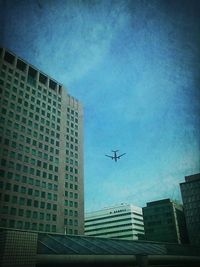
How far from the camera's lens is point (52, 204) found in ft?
172

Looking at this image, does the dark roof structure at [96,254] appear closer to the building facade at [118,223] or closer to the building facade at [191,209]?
the building facade at [191,209]

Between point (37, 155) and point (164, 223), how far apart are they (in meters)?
56.6

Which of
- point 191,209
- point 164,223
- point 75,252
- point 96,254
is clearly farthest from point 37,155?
point 191,209

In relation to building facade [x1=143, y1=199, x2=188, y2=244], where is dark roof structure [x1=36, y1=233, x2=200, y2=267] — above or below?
below

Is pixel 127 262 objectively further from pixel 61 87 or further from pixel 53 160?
pixel 61 87

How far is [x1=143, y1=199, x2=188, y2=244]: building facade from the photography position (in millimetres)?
86025

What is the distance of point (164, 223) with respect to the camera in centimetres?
8806

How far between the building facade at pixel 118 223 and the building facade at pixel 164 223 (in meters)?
6.21

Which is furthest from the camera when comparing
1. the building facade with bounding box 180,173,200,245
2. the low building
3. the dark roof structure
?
the building facade with bounding box 180,173,200,245

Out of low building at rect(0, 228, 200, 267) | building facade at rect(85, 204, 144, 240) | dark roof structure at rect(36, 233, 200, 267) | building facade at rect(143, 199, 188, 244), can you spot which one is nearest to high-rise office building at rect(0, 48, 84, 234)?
dark roof structure at rect(36, 233, 200, 267)

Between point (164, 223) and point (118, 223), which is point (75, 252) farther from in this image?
point (118, 223)

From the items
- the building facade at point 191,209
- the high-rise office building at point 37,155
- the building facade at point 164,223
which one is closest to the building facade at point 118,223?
the building facade at point 164,223

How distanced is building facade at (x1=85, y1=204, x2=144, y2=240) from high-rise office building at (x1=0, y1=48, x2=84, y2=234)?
1769 inches

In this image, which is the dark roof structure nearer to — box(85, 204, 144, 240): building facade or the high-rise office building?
the high-rise office building
